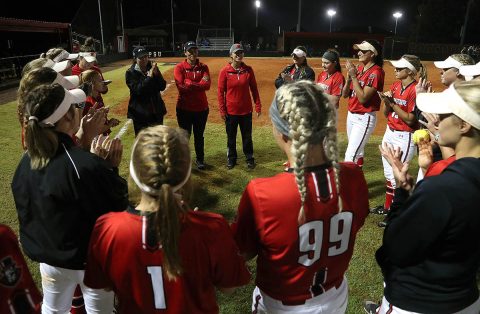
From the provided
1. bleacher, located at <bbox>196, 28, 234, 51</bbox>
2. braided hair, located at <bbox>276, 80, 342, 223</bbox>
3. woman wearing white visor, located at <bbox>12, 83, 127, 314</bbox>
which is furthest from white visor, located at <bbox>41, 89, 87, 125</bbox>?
bleacher, located at <bbox>196, 28, 234, 51</bbox>

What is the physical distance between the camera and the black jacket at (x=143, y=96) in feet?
20.6

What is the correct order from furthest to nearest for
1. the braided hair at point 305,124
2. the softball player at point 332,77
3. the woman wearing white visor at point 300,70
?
the woman wearing white visor at point 300,70, the softball player at point 332,77, the braided hair at point 305,124

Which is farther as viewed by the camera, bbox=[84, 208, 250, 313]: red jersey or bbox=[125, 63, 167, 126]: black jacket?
bbox=[125, 63, 167, 126]: black jacket

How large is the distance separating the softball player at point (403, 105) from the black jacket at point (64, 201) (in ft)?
12.6

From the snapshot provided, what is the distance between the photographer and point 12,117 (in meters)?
11.5

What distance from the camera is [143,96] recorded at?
6.38 m

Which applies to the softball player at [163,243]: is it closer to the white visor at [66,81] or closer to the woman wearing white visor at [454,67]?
the white visor at [66,81]

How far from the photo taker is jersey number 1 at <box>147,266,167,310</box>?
1.72 metres

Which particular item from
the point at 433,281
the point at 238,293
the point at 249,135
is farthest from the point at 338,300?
the point at 249,135

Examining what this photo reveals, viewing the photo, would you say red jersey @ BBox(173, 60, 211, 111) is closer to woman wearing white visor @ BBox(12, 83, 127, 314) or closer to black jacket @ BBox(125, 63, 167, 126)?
black jacket @ BBox(125, 63, 167, 126)

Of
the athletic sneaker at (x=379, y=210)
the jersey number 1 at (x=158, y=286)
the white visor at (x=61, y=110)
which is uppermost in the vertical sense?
the white visor at (x=61, y=110)

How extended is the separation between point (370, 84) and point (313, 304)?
168 inches

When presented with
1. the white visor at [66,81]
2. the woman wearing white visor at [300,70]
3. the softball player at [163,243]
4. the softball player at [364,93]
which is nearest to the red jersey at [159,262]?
the softball player at [163,243]

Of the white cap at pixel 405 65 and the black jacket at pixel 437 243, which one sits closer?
the black jacket at pixel 437 243
